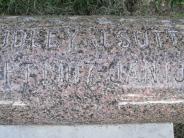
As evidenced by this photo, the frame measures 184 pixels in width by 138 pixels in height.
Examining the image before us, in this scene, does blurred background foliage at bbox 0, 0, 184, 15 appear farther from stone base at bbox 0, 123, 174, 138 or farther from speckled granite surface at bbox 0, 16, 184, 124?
stone base at bbox 0, 123, 174, 138

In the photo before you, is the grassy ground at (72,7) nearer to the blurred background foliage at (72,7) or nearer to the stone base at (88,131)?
the blurred background foliage at (72,7)

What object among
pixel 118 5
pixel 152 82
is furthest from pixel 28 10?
pixel 152 82

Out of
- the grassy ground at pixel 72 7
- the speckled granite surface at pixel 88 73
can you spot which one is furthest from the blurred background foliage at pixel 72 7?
the speckled granite surface at pixel 88 73

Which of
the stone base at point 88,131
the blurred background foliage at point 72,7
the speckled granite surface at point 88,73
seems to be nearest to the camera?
the speckled granite surface at point 88,73

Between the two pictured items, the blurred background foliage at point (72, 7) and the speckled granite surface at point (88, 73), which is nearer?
the speckled granite surface at point (88, 73)

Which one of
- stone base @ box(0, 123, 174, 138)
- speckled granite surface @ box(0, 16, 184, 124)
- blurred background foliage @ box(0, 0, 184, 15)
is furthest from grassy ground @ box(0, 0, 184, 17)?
stone base @ box(0, 123, 174, 138)

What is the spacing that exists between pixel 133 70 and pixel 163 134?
0.74 meters

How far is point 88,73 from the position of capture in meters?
3.29

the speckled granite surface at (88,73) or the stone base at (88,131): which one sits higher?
the speckled granite surface at (88,73)

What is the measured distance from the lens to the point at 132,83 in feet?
10.9

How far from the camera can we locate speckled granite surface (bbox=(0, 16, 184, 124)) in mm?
3287

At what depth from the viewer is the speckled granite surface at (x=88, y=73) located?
3287mm

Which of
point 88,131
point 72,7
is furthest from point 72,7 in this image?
point 88,131

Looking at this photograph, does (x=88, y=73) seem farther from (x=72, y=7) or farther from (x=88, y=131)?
(x=72, y=7)
